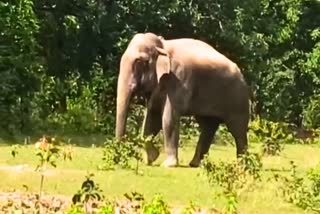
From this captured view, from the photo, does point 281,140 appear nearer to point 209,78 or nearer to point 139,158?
point 209,78

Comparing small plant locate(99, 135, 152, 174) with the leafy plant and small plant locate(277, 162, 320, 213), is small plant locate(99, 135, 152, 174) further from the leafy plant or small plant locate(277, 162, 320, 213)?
small plant locate(277, 162, 320, 213)

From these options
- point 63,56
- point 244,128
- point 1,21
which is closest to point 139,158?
point 244,128

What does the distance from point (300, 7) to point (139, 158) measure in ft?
60.2

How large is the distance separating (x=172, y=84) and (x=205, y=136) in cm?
158

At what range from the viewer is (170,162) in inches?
639

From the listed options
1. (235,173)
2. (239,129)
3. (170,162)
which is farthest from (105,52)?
(235,173)

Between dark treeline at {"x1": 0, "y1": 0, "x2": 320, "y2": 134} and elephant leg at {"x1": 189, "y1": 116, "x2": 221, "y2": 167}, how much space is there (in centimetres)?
492

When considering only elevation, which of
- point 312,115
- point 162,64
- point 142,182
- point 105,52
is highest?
point 105,52

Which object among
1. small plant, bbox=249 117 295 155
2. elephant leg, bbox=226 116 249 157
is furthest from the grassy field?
small plant, bbox=249 117 295 155

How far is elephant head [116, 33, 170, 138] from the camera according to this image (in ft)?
54.3

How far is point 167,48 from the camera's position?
1683cm

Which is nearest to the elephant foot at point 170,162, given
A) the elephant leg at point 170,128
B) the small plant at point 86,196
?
the elephant leg at point 170,128

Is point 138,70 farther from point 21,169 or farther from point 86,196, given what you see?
point 86,196

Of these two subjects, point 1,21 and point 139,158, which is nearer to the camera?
point 139,158
